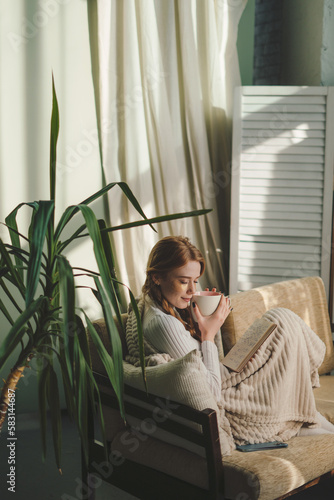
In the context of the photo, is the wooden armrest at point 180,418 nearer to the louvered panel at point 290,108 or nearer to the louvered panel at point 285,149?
the louvered panel at point 285,149

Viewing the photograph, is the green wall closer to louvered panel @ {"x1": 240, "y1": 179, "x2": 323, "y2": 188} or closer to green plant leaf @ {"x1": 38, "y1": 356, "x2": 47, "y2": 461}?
louvered panel @ {"x1": 240, "y1": 179, "x2": 323, "y2": 188}

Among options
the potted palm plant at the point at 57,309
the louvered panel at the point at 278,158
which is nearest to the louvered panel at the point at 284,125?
the louvered panel at the point at 278,158

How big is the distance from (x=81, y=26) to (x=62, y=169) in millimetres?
735

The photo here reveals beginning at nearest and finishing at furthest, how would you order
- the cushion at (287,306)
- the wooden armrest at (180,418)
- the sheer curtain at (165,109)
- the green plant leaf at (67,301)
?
the green plant leaf at (67,301), the wooden armrest at (180,418), the cushion at (287,306), the sheer curtain at (165,109)

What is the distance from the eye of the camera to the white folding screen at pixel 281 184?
3178mm

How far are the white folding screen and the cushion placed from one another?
288 mm

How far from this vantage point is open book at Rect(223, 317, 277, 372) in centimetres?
220

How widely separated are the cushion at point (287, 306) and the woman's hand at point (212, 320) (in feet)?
1.21

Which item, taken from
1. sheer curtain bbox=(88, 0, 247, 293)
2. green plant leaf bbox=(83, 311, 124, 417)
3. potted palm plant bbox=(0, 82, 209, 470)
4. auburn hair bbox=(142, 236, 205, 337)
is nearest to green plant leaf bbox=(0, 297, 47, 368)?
potted palm plant bbox=(0, 82, 209, 470)

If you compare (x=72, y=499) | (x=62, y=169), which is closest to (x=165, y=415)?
(x=72, y=499)

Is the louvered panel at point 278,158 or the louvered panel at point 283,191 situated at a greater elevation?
the louvered panel at point 278,158

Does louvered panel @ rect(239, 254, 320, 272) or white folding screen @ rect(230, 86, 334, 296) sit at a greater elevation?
white folding screen @ rect(230, 86, 334, 296)

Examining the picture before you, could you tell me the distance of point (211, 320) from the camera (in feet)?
7.28

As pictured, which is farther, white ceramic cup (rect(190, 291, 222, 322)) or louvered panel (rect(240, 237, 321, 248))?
louvered panel (rect(240, 237, 321, 248))
